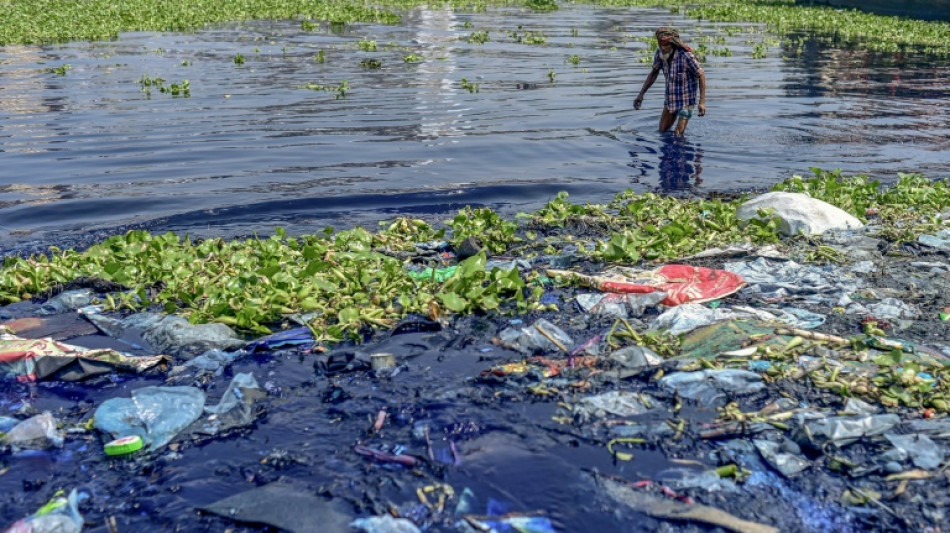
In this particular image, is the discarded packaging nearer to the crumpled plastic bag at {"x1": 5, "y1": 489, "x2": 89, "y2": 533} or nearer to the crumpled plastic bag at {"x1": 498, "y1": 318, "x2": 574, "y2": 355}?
the crumpled plastic bag at {"x1": 498, "y1": 318, "x2": 574, "y2": 355}

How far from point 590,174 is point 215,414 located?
7.85 meters

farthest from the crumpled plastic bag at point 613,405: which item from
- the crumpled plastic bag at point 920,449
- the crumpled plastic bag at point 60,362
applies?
the crumpled plastic bag at point 60,362

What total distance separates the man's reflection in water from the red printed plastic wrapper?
4483 millimetres

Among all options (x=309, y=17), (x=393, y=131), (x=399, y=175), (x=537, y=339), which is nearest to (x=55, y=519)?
(x=537, y=339)

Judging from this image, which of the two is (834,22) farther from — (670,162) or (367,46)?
(670,162)

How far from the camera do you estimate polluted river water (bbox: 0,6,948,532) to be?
13.8ft

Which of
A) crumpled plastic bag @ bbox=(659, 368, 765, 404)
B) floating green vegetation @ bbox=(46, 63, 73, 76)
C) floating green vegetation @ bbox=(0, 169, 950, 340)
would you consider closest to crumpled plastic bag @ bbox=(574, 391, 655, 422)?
crumpled plastic bag @ bbox=(659, 368, 765, 404)

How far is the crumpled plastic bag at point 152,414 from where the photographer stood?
4637 mm

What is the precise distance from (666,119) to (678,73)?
1389 millimetres

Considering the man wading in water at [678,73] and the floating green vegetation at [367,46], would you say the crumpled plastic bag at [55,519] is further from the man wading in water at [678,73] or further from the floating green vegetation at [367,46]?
the floating green vegetation at [367,46]

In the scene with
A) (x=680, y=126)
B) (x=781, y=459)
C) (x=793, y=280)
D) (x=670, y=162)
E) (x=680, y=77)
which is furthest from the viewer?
(x=680, y=126)

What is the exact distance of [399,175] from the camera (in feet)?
37.9

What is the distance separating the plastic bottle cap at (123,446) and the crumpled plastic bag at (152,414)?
0.06 m

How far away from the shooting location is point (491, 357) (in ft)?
18.3
